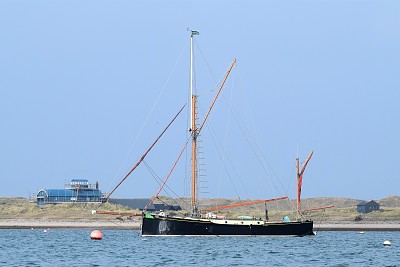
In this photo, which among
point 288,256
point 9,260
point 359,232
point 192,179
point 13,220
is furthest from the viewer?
point 13,220

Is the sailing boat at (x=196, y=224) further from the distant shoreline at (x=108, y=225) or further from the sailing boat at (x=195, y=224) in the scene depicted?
the distant shoreline at (x=108, y=225)

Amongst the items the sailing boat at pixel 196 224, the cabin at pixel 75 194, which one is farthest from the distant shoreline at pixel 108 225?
the sailing boat at pixel 196 224

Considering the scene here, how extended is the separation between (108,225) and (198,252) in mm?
77142

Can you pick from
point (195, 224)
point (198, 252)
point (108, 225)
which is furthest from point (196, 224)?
point (108, 225)

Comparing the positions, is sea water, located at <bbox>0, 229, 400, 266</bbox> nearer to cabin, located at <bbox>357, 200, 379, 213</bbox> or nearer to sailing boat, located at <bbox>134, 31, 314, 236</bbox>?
sailing boat, located at <bbox>134, 31, 314, 236</bbox>

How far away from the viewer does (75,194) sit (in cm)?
19475

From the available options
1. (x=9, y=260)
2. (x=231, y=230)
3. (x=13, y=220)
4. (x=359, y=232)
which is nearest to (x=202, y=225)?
(x=231, y=230)

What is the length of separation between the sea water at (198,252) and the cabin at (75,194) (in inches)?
3315

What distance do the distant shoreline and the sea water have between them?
4353 centimetres

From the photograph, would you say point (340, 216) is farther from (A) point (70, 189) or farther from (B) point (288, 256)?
(B) point (288, 256)

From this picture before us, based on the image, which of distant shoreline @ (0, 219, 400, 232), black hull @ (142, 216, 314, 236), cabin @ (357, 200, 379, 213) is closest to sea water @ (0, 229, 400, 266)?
black hull @ (142, 216, 314, 236)

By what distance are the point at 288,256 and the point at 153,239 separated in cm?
2848

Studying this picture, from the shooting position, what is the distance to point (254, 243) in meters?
100

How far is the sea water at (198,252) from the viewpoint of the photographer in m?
73.8
